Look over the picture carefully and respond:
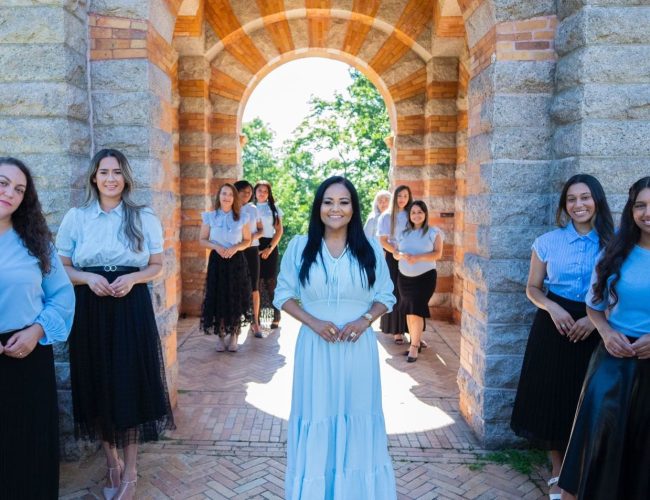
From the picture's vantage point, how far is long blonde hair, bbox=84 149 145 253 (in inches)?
127

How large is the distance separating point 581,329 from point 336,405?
151cm

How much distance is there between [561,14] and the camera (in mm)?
3875

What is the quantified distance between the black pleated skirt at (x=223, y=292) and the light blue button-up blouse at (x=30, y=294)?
3607 mm

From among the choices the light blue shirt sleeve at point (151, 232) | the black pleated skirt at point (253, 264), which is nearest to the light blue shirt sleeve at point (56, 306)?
the light blue shirt sleeve at point (151, 232)

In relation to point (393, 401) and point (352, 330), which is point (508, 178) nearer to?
point (352, 330)

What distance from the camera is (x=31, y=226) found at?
261cm

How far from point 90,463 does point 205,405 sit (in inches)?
49.5

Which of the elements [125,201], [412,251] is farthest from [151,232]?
[412,251]

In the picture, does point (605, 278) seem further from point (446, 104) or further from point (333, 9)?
point (333, 9)

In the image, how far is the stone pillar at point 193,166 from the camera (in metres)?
8.18

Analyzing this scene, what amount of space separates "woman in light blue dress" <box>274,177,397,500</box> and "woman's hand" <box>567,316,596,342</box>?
1.11 metres

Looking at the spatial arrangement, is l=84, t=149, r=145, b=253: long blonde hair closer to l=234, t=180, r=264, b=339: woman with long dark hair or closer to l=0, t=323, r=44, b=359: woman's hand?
l=0, t=323, r=44, b=359: woman's hand

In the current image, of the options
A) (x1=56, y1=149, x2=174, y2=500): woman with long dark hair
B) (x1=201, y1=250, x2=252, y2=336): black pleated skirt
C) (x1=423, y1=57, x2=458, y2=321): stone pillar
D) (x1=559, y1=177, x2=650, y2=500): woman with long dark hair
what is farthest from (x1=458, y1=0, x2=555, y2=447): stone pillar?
(x1=423, y1=57, x2=458, y2=321): stone pillar

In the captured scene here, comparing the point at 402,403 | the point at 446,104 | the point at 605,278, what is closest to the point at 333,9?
the point at 446,104
